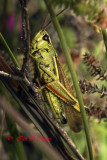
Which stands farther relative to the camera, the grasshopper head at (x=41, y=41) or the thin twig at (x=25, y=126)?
the grasshopper head at (x=41, y=41)

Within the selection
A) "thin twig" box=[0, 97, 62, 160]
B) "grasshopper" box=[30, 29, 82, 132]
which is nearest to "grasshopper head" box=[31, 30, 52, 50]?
"grasshopper" box=[30, 29, 82, 132]

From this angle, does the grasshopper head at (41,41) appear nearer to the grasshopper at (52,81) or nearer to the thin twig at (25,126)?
the grasshopper at (52,81)

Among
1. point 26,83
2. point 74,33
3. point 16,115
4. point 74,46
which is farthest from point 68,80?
point 74,33

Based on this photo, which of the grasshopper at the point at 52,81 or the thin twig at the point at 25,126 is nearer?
the thin twig at the point at 25,126

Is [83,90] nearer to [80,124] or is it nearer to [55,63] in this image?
[80,124]

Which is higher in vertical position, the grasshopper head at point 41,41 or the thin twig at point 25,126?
the grasshopper head at point 41,41

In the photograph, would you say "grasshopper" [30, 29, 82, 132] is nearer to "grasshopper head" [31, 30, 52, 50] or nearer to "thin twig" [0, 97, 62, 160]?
"grasshopper head" [31, 30, 52, 50]

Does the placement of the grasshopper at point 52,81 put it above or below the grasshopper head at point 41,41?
below

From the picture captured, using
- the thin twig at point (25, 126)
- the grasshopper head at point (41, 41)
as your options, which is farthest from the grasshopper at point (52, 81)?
the thin twig at point (25, 126)

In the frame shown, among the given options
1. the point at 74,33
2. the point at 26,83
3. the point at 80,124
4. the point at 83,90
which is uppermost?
the point at 74,33
